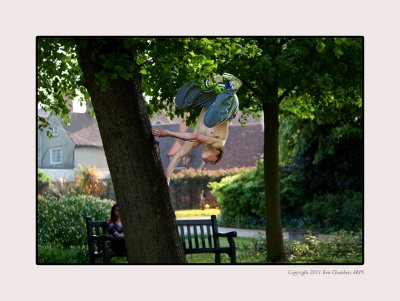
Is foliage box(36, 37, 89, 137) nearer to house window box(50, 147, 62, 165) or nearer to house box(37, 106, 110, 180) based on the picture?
house box(37, 106, 110, 180)

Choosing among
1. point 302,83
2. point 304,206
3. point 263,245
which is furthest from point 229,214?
point 302,83

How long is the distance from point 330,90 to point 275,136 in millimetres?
1229

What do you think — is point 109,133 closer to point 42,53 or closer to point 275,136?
point 42,53

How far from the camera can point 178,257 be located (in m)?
7.91

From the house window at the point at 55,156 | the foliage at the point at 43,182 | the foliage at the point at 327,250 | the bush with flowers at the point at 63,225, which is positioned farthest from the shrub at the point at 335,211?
the house window at the point at 55,156

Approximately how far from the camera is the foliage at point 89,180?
2736 centimetres

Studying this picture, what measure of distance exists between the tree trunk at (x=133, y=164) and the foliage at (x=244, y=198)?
12.7 m

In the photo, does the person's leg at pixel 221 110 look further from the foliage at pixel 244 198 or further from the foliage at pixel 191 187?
the foliage at pixel 191 187

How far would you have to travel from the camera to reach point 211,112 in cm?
857

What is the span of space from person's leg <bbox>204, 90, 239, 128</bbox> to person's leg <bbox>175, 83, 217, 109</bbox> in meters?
0.13

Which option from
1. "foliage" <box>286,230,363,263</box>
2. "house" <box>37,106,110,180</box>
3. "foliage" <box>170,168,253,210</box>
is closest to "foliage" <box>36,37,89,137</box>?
"foliage" <box>286,230,363,263</box>

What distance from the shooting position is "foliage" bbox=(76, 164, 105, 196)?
27.4 metres

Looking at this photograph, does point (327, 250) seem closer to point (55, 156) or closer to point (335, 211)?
point (335, 211)

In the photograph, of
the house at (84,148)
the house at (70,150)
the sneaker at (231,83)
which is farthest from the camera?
the house at (84,148)
